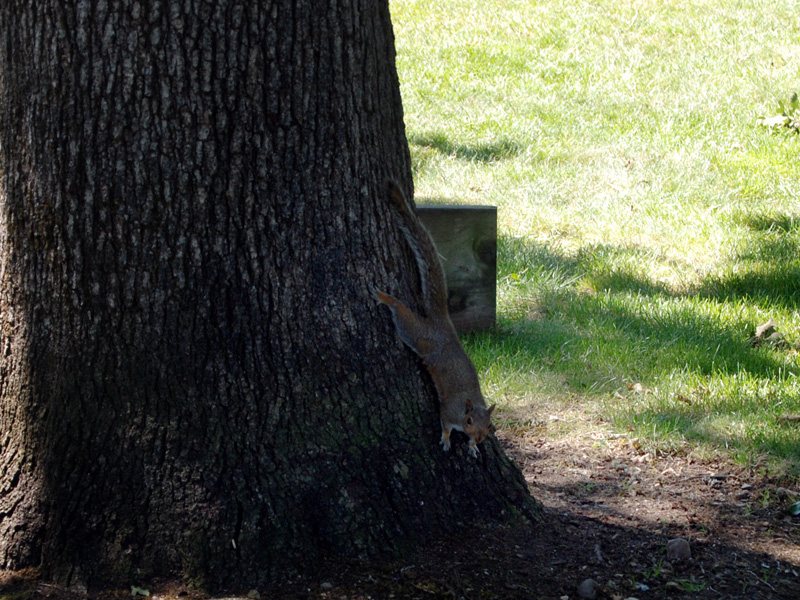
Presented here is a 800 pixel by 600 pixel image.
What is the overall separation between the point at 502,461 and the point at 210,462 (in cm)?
96

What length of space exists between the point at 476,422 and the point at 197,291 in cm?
100

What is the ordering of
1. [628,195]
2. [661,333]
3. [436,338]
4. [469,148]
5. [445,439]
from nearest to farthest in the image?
1. [445,439]
2. [436,338]
3. [661,333]
4. [628,195]
5. [469,148]

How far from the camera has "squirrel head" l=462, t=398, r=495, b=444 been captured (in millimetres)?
2588

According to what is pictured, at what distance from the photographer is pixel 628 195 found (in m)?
6.87

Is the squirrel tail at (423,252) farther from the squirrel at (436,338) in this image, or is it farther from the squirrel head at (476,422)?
the squirrel head at (476,422)

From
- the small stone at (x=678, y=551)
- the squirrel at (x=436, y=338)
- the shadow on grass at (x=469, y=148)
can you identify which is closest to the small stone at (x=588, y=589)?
the small stone at (x=678, y=551)

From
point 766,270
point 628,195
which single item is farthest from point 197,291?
point 628,195

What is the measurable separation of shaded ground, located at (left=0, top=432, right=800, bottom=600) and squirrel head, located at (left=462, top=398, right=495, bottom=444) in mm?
295

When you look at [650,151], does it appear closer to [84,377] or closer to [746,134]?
[746,134]

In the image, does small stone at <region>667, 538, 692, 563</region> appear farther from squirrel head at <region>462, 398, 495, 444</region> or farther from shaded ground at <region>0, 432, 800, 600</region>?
squirrel head at <region>462, 398, 495, 444</region>

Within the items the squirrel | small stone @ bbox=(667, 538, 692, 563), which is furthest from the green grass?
the squirrel

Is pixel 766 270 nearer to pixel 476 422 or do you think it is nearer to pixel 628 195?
pixel 628 195

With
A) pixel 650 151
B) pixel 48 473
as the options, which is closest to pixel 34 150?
pixel 48 473

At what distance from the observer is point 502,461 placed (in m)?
2.65
